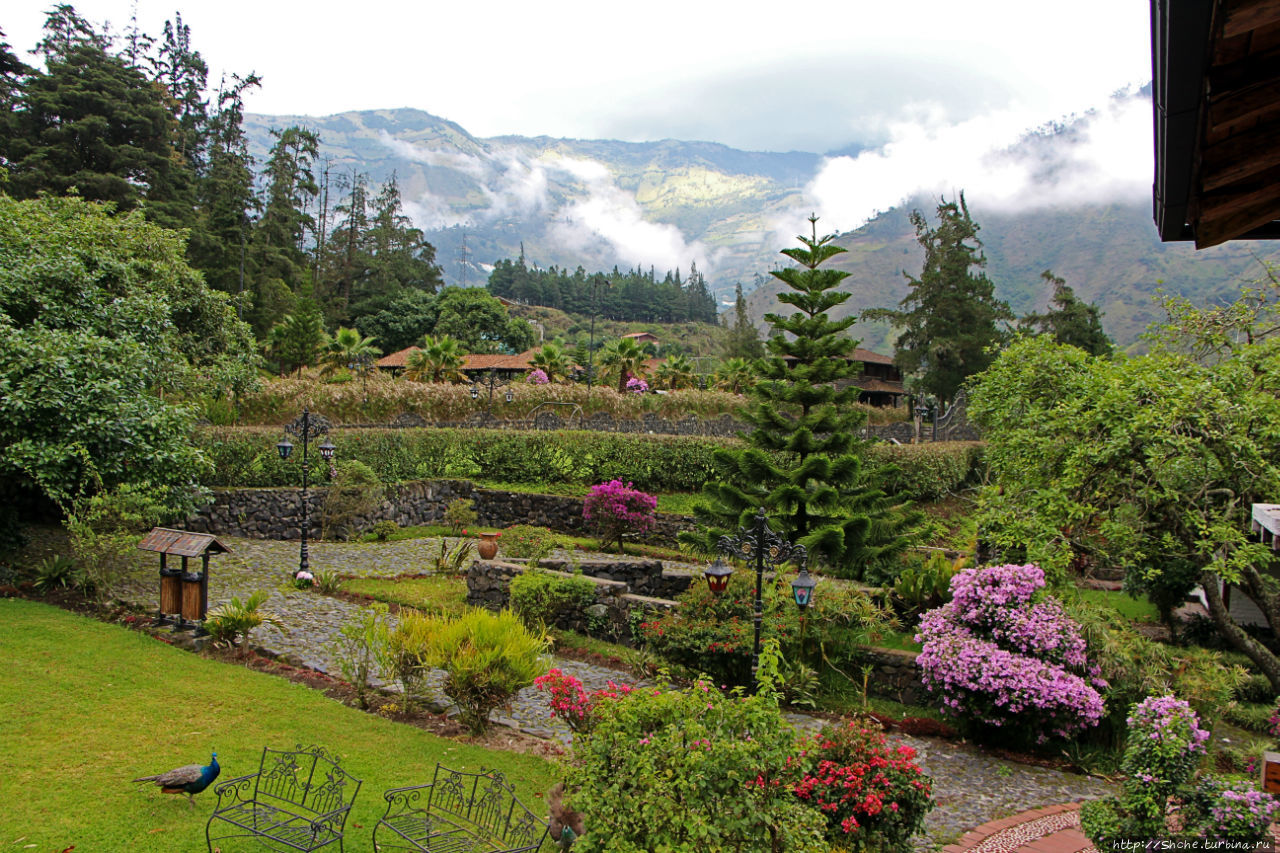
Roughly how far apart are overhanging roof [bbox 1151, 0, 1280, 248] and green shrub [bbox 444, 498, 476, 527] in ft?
57.6

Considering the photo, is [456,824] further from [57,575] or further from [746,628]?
[57,575]

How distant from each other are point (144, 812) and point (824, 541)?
11.9 m

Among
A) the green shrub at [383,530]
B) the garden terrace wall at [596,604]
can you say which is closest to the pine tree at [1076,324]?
the green shrub at [383,530]

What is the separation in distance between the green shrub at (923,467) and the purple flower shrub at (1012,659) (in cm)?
1284

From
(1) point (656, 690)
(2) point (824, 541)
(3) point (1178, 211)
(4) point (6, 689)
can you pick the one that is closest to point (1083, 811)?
(1) point (656, 690)

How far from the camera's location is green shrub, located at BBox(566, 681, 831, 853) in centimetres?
387

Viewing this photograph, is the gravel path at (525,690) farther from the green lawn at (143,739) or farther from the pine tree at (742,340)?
the pine tree at (742,340)

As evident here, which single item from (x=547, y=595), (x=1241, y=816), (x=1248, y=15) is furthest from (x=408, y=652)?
(x=1248, y=15)

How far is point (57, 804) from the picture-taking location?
5102 millimetres

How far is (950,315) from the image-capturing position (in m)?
37.7

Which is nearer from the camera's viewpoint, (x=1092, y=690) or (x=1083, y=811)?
(x=1083, y=811)

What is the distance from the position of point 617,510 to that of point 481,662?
10765 millimetres

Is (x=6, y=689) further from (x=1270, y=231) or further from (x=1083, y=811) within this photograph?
(x=1270, y=231)

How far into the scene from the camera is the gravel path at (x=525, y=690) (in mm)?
6781
